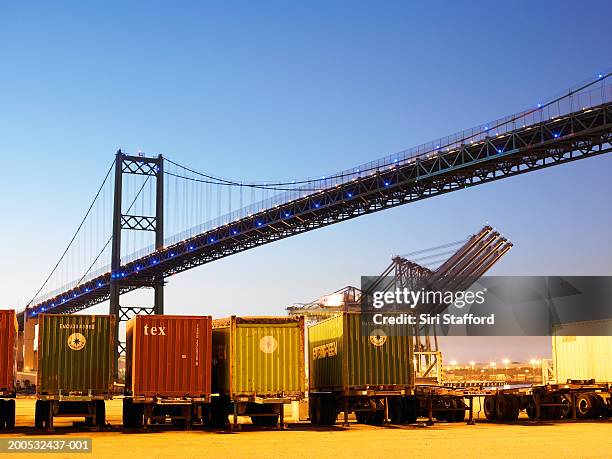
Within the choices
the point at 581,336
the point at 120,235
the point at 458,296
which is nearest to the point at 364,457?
the point at 581,336

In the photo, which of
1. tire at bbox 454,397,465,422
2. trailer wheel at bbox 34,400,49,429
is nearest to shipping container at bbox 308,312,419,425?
tire at bbox 454,397,465,422

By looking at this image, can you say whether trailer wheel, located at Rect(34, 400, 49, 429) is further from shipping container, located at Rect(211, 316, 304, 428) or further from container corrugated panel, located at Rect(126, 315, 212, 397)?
shipping container, located at Rect(211, 316, 304, 428)

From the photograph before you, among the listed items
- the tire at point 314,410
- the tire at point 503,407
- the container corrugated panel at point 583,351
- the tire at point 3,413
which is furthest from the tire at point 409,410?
the tire at point 3,413

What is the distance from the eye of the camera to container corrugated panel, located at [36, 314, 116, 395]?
2745cm

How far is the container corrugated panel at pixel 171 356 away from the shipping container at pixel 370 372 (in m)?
4.50

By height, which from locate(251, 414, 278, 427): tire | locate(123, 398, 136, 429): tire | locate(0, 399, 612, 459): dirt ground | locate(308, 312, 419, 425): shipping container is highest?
locate(308, 312, 419, 425): shipping container

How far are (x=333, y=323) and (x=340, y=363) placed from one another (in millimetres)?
1707

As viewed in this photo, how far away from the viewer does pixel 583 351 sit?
38.7 metres

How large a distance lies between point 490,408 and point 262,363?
9.53 m

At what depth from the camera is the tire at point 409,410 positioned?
30.8 meters

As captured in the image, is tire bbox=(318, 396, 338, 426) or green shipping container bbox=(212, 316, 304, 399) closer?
green shipping container bbox=(212, 316, 304, 399)

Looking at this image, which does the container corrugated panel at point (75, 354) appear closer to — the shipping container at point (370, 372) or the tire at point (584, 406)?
the shipping container at point (370, 372)

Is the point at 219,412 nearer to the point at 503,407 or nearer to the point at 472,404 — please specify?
the point at 472,404

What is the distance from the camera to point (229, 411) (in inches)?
1161
